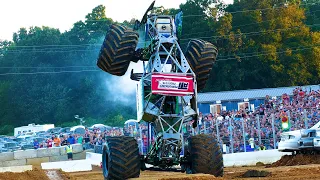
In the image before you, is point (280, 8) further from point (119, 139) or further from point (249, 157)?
point (119, 139)

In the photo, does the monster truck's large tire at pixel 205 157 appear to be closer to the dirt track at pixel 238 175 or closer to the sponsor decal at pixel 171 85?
the dirt track at pixel 238 175

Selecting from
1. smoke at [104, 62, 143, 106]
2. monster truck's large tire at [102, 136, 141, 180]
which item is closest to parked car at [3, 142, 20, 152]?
smoke at [104, 62, 143, 106]

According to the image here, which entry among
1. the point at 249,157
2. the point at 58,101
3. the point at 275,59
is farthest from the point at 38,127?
the point at 249,157

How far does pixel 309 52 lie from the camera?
64.4 metres

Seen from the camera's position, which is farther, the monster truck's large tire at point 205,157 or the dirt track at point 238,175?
the monster truck's large tire at point 205,157

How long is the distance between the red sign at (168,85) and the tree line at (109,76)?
1895 inches

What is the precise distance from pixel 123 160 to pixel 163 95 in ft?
5.39

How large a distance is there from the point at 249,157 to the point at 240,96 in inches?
1029

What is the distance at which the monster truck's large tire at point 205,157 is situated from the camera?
1439 cm

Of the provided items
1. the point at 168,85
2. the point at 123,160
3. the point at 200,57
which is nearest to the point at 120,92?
the point at 200,57

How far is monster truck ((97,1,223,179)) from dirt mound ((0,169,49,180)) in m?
4.71

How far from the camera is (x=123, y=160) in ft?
46.3

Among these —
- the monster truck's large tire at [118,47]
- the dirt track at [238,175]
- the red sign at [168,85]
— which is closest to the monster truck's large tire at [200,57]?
the red sign at [168,85]

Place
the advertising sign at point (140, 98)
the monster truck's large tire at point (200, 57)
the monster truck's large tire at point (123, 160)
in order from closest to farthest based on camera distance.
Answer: the monster truck's large tire at point (123, 160) → the advertising sign at point (140, 98) → the monster truck's large tire at point (200, 57)
